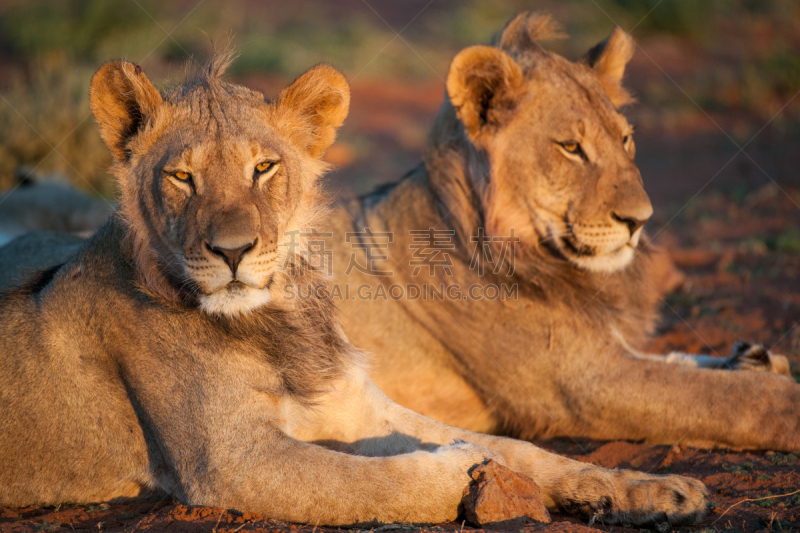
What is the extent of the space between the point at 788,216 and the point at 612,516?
650 centimetres

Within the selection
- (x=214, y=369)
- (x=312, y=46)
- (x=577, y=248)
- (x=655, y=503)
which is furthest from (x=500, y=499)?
(x=312, y=46)

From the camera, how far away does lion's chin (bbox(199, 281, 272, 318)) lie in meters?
3.49

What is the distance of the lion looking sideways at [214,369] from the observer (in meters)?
3.41

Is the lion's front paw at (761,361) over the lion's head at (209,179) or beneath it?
beneath

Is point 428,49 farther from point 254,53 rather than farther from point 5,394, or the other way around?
point 5,394

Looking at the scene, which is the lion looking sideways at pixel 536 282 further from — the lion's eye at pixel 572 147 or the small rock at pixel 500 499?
the small rock at pixel 500 499

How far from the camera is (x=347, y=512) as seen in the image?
→ 11.0ft

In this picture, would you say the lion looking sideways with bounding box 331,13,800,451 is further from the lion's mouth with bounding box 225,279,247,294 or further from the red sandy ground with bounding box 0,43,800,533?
the lion's mouth with bounding box 225,279,247,294

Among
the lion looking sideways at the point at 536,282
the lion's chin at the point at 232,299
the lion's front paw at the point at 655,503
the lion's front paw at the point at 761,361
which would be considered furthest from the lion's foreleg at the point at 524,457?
the lion's front paw at the point at 761,361

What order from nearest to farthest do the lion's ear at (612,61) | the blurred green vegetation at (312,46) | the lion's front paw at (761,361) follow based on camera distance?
1. the lion's front paw at (761,361)
2. the lion's ear at (612,61)
3. the blurred green vegetation at (312,46)

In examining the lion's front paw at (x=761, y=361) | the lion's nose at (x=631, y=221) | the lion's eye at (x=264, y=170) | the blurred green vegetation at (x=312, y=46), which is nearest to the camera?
the lion's eye at (x=264, y=170)

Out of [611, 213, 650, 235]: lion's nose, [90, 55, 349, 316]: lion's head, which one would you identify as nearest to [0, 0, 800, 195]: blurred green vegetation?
[90, 55, 349, 316]: lion's head

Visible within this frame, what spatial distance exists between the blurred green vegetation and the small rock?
7.53m

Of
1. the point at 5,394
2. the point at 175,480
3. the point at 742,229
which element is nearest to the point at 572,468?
the point at 175,480
